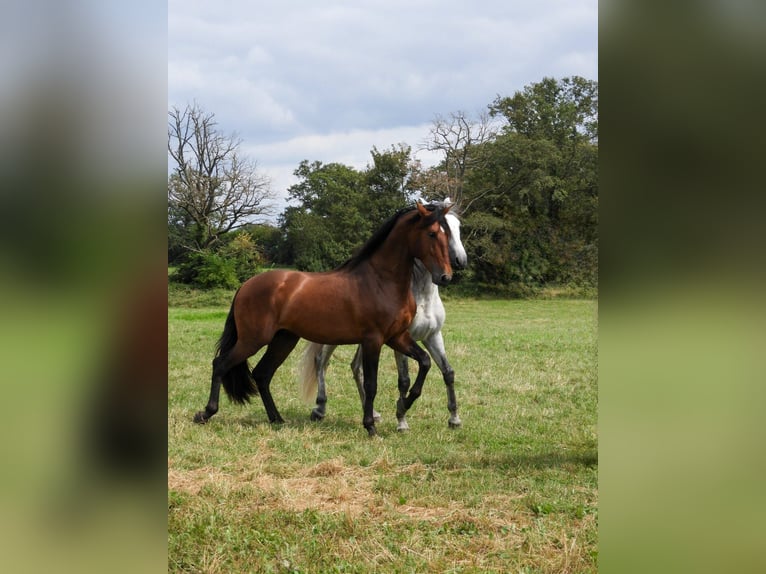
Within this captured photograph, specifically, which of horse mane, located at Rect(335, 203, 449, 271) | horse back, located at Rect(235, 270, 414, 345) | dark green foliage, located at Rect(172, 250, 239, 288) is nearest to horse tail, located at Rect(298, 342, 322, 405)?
horse back, located at Rect(235, 270, 414, 345)

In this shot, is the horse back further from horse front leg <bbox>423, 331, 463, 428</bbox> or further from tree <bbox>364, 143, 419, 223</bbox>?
tree <bbox>364, 143, 419, 223</bbox>

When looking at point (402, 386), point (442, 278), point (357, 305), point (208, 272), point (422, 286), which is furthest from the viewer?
point (208, 272)

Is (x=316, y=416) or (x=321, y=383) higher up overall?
(x=321, y=383)

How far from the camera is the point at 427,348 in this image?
21.4 feet

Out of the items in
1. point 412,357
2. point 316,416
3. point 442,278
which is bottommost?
point 316,416

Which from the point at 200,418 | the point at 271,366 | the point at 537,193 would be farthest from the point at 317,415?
the point at 537,193

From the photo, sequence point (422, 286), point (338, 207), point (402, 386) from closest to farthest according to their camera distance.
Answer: point (402, 386)
point (422, 286)
point (338, 207)

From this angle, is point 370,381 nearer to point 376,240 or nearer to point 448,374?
point 448,374

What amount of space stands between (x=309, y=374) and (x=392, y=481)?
249 cm

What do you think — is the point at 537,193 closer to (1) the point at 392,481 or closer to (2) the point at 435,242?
(2) the point at 435,242

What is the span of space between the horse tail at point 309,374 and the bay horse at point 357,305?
409 millimetres

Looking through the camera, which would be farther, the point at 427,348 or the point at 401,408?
the point at 427,348
